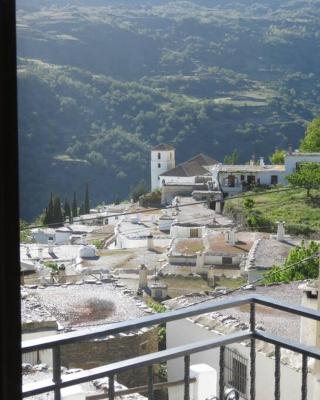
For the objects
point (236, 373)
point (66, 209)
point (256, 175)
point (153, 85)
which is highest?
point (153, 85)

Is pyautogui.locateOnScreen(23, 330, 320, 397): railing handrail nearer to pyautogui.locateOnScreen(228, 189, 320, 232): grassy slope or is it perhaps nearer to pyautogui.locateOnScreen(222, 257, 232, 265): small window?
pyautogui.locateOnScreen(222, 257, 232, 265): small window

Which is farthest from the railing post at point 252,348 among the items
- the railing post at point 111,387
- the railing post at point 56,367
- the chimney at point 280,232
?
the chimney at point 280,232

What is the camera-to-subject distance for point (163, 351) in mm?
1257

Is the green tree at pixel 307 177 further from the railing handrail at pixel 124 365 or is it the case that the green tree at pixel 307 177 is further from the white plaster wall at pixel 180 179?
the railing handrail at pixel 124 365

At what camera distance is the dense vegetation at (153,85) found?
40.7m

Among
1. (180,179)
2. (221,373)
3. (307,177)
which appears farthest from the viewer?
(180,179)

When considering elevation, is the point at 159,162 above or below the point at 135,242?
above

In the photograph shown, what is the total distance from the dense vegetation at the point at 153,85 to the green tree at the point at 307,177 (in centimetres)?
846

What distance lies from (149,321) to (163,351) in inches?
4.3

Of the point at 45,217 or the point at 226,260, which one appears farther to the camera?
the point at 45,217

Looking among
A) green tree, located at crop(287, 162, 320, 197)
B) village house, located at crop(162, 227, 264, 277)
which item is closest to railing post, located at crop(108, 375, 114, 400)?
village house, located at crop(162, 227, 264, 277)

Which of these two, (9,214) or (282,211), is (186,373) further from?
(282,211)

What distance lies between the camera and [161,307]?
8750mm

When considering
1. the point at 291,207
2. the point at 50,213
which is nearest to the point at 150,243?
the point at 291,207
